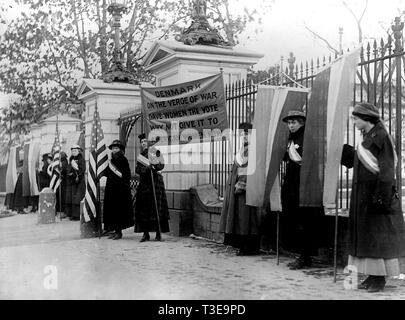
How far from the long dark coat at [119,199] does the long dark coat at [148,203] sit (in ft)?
1.81

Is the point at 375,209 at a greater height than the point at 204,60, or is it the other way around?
the point at 204,60

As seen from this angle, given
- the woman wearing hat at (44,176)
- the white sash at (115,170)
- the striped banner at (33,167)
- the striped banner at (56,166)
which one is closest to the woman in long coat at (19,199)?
the striped banner at (33,167)

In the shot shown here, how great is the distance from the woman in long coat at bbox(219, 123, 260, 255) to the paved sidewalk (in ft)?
0.73

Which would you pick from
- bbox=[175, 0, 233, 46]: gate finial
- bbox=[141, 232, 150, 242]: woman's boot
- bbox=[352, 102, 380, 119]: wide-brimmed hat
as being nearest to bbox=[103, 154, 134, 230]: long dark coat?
bbox=[141, 232, 150, 242]: woman's boot

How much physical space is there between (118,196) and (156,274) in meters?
3.74

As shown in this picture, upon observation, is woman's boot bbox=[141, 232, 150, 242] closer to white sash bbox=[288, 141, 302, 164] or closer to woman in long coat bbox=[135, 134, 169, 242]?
woman in long coat bbox=[135, 134, 169, 242]

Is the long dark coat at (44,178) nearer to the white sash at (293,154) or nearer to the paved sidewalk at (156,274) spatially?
the paved sidewalk at (156,274)

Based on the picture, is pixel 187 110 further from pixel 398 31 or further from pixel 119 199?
pixel 398 31

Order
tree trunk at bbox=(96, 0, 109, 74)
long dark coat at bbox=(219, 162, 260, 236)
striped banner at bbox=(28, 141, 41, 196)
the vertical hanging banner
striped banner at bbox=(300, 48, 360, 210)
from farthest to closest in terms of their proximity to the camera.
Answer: tree trunk at bbox=(96, 0, 109, 74) → striped banner at bbox=(28, 141, 41, 196) → the vertical hanging banner → long dark coat at bbox=(219, 162, 260, 236) → striped banner at bbox=(300, 48, 360, 210)

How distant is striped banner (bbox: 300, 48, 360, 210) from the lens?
5.91 meters

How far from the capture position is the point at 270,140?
708cm

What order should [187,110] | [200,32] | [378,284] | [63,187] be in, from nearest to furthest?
[378,284]
[187,110]
[200,32]
[63,187]

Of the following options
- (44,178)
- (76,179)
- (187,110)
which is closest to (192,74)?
(187,110)
